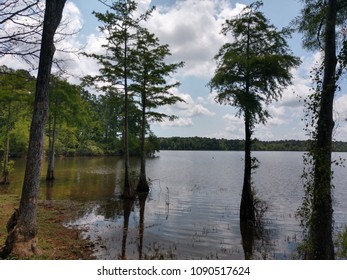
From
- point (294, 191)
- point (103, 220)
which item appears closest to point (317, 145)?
point (103, 220)

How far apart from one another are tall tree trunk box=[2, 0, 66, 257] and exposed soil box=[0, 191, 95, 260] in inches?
19.6

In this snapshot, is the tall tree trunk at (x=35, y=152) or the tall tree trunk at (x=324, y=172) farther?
the tall tree trunk at (x=35, y=152)

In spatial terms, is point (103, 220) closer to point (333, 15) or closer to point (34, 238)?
point (34, 238)

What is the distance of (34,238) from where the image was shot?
24.8 feet

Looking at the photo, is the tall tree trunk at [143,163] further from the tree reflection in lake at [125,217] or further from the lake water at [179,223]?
the tree reflection in lake at [125,217]

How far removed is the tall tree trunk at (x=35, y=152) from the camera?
7.33 meters

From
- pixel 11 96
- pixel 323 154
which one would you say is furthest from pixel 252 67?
pixel 11 96

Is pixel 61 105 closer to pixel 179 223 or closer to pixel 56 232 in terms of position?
pixel 179 223

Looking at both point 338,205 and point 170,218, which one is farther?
point 338,205

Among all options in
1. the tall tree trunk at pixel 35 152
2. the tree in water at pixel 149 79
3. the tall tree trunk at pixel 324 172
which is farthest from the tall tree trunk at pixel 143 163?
the tall tree trunk at pixel 324 172

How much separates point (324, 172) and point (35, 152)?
755 centimetres

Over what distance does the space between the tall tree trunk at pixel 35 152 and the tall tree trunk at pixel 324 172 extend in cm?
726

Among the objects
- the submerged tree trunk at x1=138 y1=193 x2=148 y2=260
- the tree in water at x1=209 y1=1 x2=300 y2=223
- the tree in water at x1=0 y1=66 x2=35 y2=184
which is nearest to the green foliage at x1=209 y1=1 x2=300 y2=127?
the tree in water at x1=209 y1=1 x2=300 y2=223
